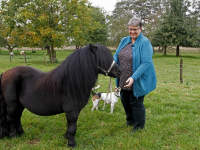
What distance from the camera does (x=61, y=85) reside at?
2729mm

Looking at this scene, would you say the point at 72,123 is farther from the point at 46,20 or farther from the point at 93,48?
Answer: the point at 46,20

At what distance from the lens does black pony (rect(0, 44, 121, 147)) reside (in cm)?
262

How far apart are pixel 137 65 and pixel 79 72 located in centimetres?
114

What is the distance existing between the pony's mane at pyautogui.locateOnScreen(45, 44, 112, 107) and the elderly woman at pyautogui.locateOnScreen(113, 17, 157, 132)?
59 cm

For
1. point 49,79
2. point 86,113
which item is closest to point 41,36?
point 86,113

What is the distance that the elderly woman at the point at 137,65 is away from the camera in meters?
2.96

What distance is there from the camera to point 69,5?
53.6 ft

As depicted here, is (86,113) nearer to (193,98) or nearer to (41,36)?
(193,98)

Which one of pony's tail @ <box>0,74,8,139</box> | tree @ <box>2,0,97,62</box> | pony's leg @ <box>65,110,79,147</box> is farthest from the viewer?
tree @ <box>2,0,97,62</box>

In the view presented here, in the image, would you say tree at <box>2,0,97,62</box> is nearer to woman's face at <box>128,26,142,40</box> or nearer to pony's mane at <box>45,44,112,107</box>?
woman's face at <box>128,26,142,40</box>

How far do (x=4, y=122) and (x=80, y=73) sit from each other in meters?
1.91

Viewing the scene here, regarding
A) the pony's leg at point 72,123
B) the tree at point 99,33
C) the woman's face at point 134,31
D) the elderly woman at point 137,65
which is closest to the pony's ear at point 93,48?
the elderly woman at point 137,65

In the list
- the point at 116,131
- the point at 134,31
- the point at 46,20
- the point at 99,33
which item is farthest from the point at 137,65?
the point at 99,33

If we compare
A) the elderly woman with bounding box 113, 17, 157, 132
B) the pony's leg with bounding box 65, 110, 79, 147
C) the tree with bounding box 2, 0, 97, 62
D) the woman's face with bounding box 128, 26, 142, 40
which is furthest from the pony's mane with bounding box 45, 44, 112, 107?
the tree with bounding box 2, 0, 97, 62
